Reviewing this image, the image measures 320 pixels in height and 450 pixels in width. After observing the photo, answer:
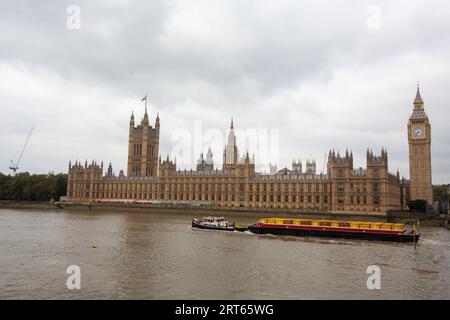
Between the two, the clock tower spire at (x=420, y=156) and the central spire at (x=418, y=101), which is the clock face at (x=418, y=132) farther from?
the central spire at (x=418, y=101)

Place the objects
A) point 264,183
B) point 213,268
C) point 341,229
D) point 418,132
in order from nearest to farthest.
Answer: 1. point 213,268
2. point 341,229
3. point 264,183
4. point 418,132

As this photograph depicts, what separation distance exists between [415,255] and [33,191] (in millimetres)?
132766

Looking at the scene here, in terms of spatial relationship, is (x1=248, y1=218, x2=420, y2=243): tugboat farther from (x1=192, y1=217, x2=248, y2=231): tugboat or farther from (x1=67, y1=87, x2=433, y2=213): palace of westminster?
(x1=67, y1=87, x2=433, y2=213): palace of westminster

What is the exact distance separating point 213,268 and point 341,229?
97.6 feet

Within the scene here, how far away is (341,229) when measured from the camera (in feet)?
183

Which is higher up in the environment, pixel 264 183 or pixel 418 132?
pixel 418 132

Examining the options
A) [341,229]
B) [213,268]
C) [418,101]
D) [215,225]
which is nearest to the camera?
[213,268]

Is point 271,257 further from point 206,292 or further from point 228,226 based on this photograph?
point 228,226

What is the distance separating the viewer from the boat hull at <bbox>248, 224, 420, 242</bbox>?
51.9m

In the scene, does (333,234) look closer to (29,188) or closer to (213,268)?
(213,268)

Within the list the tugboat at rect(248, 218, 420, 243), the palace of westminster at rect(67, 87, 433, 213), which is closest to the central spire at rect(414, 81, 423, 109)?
the palace of westminster at rect(67, 87, 433, 213)

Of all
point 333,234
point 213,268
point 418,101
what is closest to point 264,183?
point 418,101
